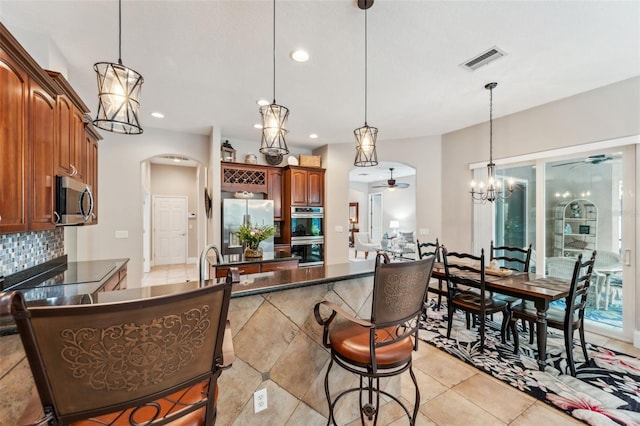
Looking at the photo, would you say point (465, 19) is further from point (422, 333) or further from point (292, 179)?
point (292, 179)

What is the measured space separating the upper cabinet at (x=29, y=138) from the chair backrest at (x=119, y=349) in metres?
1.45

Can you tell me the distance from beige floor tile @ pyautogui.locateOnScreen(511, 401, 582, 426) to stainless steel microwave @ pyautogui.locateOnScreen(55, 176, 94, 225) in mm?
3642

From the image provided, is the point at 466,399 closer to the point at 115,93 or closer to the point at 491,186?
the point at 491,186

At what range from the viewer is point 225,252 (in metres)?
4.88

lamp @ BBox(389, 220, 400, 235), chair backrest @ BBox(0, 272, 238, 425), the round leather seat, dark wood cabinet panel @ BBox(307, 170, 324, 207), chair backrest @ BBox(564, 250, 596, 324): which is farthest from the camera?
lamp @ BBox(389, 220, 400, 235)

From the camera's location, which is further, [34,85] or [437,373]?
[437,373]

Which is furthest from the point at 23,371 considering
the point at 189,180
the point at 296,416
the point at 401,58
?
the point at 189,180

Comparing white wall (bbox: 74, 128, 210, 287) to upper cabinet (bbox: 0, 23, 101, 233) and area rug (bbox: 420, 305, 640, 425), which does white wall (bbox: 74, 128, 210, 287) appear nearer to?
upper cabinet (bbox: 0, 23, 101, 233)

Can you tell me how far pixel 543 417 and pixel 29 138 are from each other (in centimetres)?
400

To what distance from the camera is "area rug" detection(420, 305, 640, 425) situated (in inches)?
81.6

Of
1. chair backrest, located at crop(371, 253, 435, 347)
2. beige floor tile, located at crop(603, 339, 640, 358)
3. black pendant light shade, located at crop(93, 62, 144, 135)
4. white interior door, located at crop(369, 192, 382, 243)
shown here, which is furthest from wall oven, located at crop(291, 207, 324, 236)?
white interior door, located at crop(369, 192, 382, 243)

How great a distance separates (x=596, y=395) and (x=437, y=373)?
118 centimetres

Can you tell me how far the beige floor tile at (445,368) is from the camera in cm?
246

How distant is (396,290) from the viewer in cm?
137
